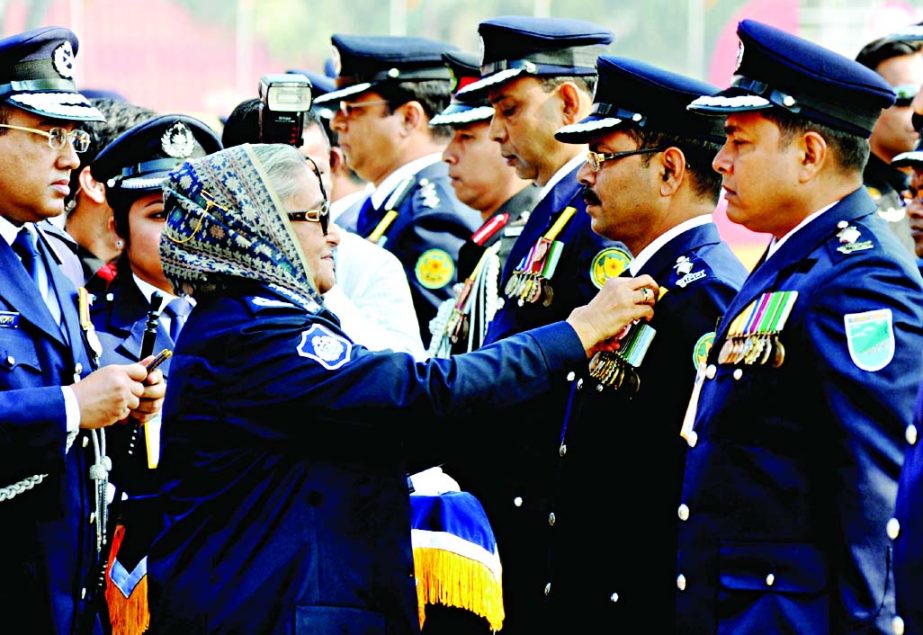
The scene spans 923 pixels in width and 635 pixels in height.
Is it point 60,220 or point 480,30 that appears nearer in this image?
point 480,30

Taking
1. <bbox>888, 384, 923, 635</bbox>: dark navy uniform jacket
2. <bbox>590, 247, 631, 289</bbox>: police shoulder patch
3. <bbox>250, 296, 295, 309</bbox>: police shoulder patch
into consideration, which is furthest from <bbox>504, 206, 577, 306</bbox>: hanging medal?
<bbox>888, 384, 923, 635</bbox>: dark navy uniform jacket

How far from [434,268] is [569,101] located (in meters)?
1.68

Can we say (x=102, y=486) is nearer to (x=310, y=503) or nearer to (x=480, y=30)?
(x=310, y=503)

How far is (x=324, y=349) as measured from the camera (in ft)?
13.1

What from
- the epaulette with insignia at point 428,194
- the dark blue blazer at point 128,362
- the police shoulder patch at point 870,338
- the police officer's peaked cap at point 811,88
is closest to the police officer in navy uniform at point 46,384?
the dark blue blazer at point 128,362

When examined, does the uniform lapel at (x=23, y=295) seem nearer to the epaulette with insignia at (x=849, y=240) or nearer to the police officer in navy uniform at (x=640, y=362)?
the police officer in navy uniform at (x=640, y=362)

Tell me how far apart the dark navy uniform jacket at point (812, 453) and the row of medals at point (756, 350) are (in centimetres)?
2

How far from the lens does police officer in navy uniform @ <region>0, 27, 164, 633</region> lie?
4594 millimetres

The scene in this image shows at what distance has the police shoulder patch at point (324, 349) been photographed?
13.1 ft

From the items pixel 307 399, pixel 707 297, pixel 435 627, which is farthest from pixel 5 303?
pixel 707 297

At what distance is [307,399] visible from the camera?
3.97 m

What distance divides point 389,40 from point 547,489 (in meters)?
3.24

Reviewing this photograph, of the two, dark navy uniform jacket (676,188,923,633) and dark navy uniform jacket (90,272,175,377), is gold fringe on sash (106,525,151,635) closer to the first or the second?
dark navy uniform jacket (90,272,175,377)

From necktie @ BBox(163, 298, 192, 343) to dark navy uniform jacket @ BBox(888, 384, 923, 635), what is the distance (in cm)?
269
